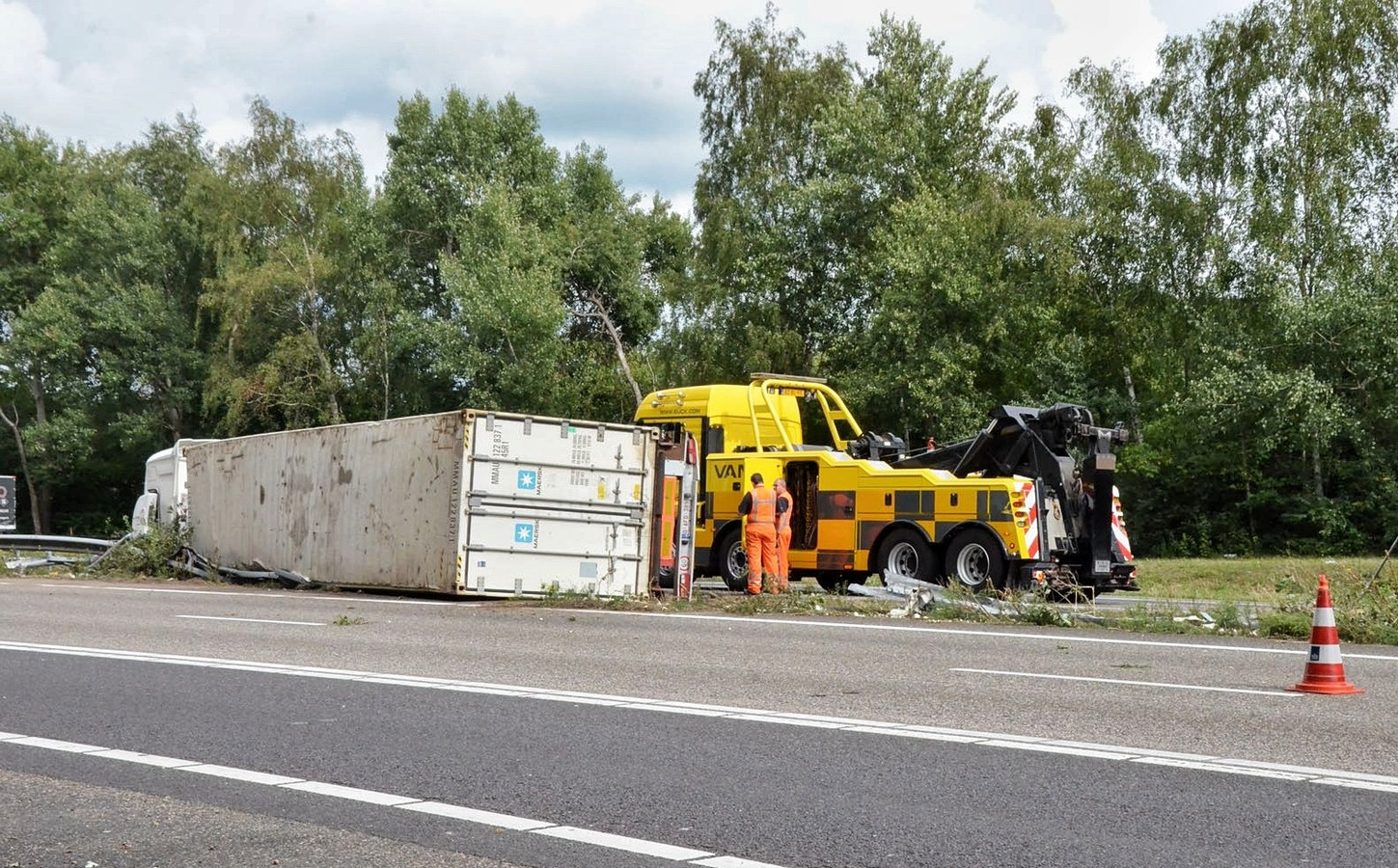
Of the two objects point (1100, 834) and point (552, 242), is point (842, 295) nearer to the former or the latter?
point (552, 242)

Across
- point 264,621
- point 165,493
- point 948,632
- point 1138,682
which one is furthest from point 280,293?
point 1138,682

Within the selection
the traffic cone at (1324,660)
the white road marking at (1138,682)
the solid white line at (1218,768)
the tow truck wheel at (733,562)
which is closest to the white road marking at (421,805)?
the solid white line at (1218,768)

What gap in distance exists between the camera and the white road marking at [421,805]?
4.72 meters

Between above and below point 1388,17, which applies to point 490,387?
below

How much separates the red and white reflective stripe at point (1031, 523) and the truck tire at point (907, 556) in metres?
1.29

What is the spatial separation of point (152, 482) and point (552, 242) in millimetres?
21315

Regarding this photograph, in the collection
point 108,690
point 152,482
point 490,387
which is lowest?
point 108,690

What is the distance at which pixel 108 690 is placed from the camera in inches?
341

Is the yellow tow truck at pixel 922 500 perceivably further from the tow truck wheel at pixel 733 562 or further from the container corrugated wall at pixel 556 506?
the container corrugated wall at pixel 556 506

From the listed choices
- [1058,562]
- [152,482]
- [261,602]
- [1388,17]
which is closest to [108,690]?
[261,602]

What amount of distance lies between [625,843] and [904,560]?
45.0 ft

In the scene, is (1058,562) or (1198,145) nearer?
(1058,562)

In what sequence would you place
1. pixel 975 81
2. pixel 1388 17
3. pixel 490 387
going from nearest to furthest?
1. pixel 1388 17
2. pixel 975 81
3. pixel 490 387

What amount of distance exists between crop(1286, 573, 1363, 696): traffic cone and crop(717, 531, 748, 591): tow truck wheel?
11.3 meters
